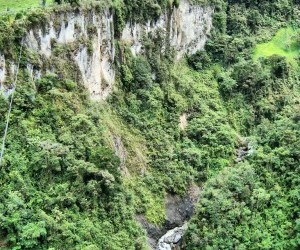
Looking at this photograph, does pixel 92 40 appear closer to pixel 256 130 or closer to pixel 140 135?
pixel 140 135

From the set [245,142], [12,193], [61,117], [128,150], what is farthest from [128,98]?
[12,193]

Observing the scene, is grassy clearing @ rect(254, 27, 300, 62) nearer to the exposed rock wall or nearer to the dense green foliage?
the dense green foliage

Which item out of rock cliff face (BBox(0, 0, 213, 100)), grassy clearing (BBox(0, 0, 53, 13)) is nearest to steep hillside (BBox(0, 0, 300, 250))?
rock cliff face (BBox(0, 0, 213, 100))

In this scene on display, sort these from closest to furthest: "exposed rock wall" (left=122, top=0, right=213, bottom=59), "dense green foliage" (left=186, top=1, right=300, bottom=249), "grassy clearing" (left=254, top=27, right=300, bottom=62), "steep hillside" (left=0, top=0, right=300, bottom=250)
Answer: "steep hillside" (left=0, top=0, right=300, bottom=250), "dense green foliage" (left=186, top=1, right=300, bottom=249), "exposed rock wall" (left=122, top=0, right=213, bottom=59), "grassy clearing" (left=254, top=27, right=300, bottom=62)

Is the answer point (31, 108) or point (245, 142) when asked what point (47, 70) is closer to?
point (31, 108)

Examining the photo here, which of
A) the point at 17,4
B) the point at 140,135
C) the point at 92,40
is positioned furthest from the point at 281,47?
the point at 17,4

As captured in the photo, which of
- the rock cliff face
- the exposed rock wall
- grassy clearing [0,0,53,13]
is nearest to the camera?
the rock cliff face
